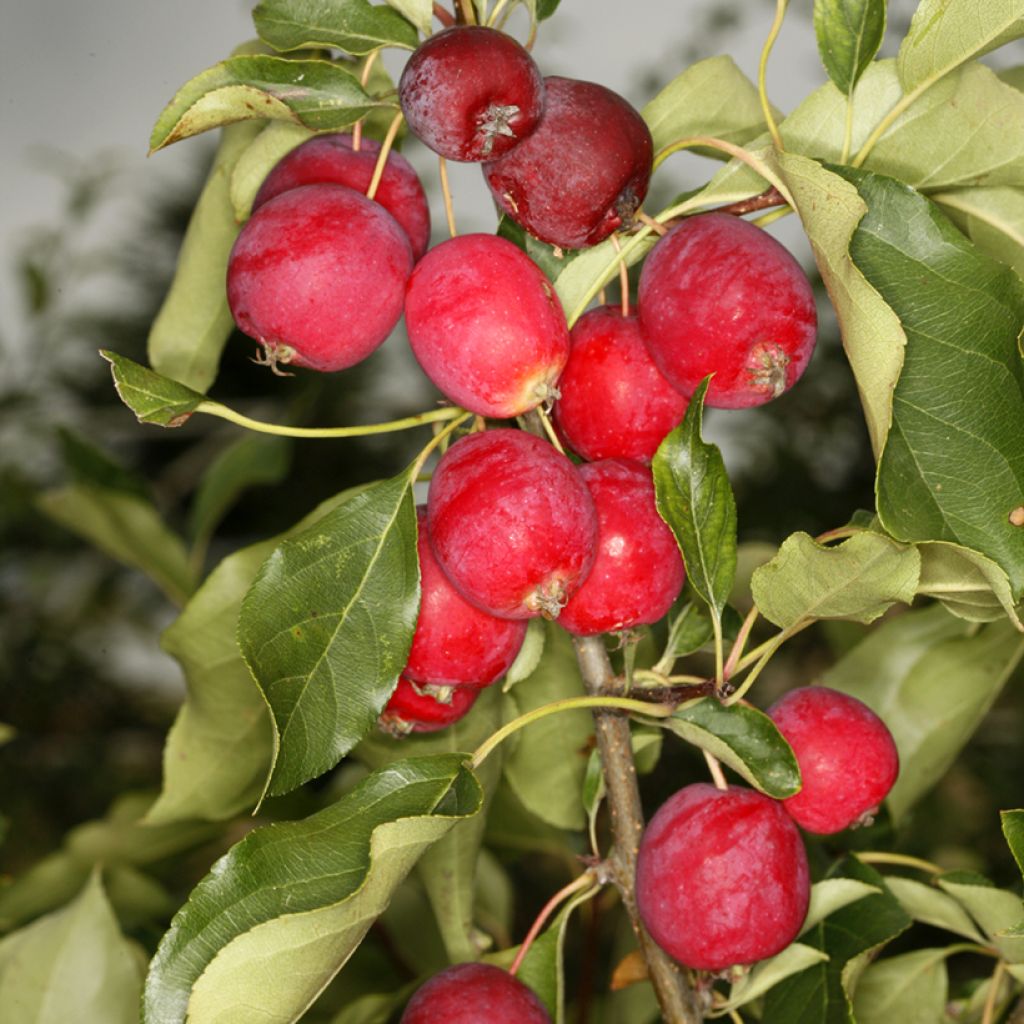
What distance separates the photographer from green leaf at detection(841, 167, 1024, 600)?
0.54 metres

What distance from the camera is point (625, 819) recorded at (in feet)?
2.16

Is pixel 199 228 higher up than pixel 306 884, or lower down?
higher up

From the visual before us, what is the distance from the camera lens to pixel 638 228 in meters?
0.65

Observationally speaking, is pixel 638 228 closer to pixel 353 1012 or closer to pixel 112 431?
pixel 353 1012

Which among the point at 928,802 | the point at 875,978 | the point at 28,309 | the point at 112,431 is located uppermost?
the point at 28,309

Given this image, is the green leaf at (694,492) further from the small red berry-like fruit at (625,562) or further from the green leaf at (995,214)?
the green leaf at (995,214)

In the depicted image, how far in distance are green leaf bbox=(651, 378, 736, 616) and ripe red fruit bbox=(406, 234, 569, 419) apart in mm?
74

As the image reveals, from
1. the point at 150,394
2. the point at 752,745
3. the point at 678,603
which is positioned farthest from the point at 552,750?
the point at 150,394

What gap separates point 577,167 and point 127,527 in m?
0.73

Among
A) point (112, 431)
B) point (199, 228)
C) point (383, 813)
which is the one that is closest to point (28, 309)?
point (112, 431)

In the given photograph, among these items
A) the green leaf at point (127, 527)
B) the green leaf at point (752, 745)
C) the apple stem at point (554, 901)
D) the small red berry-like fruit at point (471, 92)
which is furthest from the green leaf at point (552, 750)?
the green leaf at point (127, 527)

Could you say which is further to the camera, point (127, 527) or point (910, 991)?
point (127, 527)

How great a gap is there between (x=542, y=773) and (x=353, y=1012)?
0.23 m

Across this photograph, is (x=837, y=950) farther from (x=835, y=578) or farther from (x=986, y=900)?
(x=835, y=578)
